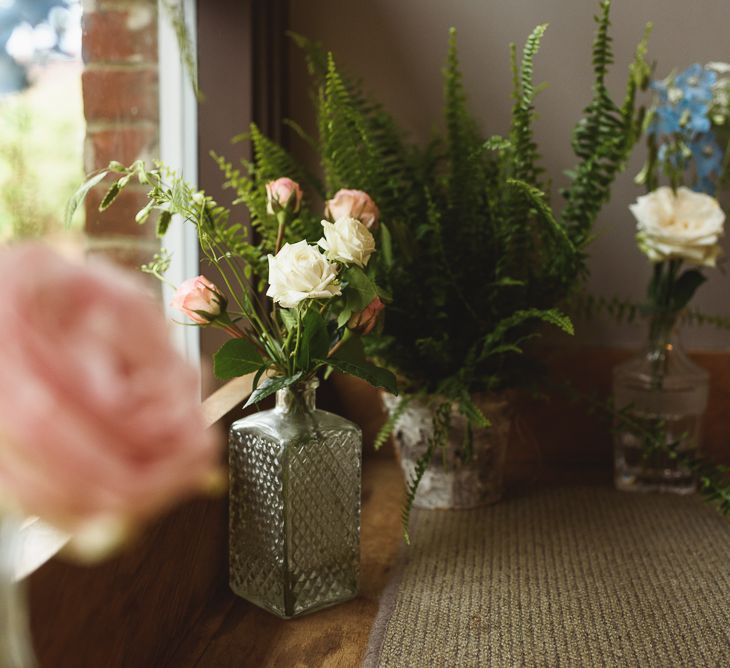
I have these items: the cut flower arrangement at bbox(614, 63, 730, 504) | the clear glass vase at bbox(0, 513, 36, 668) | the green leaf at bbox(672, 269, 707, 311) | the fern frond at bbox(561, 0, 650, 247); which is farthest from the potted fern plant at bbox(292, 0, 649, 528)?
the clear glass vase at bbox(0, 513, 36, 668)

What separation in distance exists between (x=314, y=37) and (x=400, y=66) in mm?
158

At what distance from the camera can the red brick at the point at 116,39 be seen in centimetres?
94

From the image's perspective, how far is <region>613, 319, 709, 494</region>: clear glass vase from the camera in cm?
135

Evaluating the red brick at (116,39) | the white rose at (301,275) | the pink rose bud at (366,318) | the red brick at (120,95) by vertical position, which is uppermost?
the red brick at (116,39)

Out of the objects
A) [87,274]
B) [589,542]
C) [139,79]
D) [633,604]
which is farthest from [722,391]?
[87,274]

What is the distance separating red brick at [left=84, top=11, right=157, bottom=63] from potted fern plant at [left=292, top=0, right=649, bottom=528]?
24 centimetres

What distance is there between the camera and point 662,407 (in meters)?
1.34

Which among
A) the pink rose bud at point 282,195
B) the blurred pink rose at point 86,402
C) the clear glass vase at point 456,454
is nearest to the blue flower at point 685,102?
the clear glass vase at point 456,454

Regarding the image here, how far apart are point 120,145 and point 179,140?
23 centimetres

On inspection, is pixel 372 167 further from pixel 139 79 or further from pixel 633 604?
pixel 633 604

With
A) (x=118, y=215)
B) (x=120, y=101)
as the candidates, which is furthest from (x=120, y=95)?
(x=118, y=215)

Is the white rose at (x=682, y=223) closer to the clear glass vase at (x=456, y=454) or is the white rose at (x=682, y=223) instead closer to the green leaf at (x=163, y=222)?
the clear glass vase at (x=456, y=454)

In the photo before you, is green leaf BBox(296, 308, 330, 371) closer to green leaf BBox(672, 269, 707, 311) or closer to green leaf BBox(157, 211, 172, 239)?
green leaf BBox(157, 211, 172, 239)

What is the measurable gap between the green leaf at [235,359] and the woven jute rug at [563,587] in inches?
12.3
